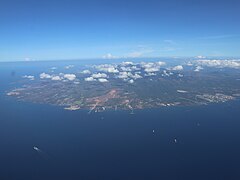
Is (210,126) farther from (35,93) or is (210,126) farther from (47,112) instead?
(35,93)

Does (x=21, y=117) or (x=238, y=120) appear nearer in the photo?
(x=238, y=120)

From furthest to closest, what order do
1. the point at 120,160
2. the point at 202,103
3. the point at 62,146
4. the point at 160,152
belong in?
the point at 202,103 < the point at 62,146 < the point at 160,152 < the point at 120,160

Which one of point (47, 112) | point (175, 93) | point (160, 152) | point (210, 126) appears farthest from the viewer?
point (175, 93)

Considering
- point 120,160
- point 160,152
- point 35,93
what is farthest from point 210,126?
point 35,93

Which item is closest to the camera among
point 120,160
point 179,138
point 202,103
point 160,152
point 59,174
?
point 59,174

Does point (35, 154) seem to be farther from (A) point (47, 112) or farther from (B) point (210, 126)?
(B) point (210, 126)

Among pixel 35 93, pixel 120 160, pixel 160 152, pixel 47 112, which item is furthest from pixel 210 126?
pixel 35 93
